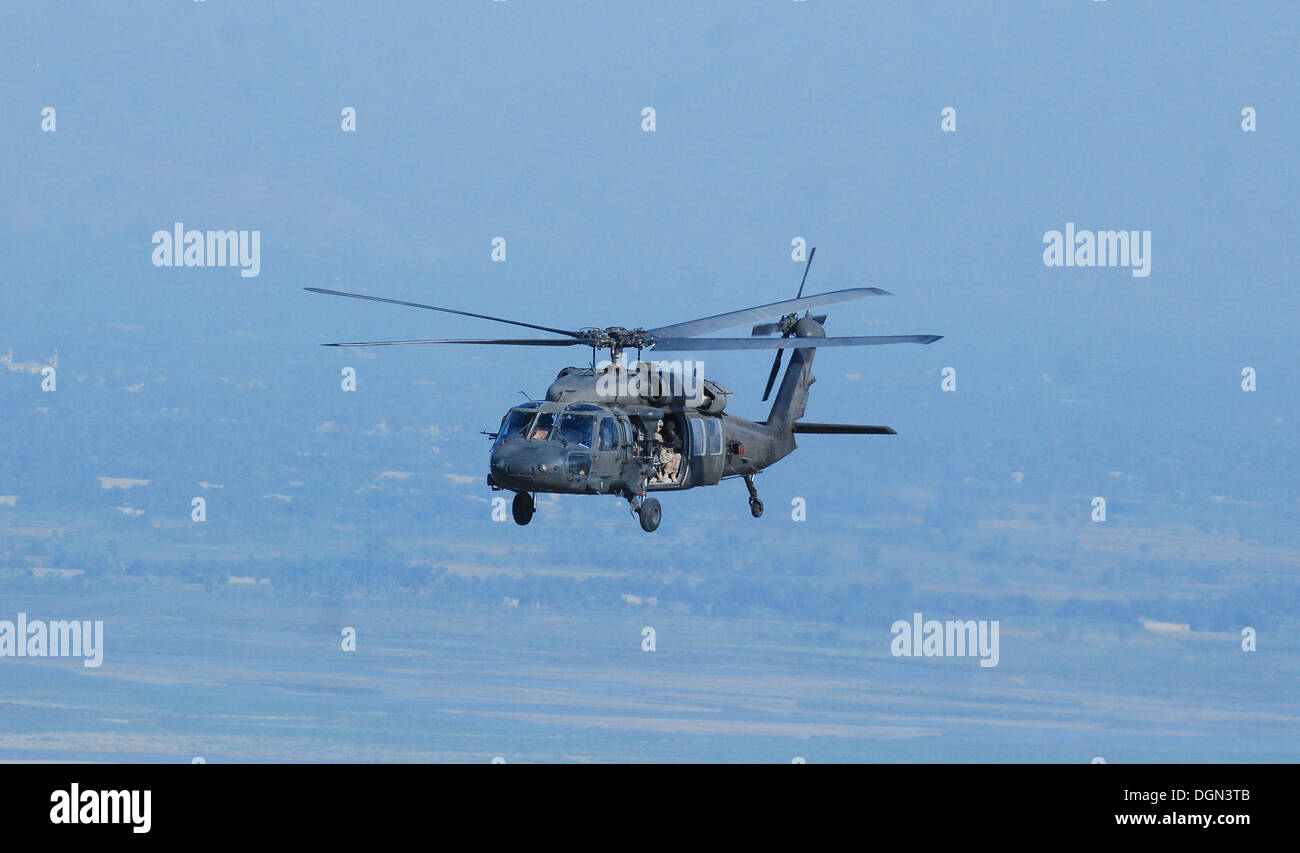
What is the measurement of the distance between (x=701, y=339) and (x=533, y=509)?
15.5 feet

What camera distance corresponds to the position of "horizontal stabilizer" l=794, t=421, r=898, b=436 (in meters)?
35.2

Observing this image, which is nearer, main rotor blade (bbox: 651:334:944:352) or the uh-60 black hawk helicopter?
main rotor blade (bbox: 651:334:944:352)

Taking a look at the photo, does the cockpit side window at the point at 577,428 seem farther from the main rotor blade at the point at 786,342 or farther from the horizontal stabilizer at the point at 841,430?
the horizontal stabilizer at the point at 841,430

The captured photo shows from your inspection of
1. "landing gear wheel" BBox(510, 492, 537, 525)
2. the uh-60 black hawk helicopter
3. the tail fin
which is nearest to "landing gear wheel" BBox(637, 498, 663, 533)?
the uh-60 black hawk helicopter

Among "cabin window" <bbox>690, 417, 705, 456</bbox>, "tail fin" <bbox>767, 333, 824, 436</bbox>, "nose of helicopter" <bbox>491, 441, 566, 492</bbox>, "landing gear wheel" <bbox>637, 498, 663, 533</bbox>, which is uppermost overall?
"tail fin" <bbox>767, 333, 824, 436</bbox>

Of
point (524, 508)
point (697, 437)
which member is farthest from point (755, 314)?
point (524, 508)

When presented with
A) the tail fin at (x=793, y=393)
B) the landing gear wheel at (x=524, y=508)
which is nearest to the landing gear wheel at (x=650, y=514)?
the landing gear wheel at (x=524, y=508)

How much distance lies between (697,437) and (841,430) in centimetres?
482

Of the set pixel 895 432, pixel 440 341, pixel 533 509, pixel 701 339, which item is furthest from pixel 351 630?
pixel 895 432

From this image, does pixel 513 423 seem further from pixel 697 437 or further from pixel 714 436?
pixel 714 436

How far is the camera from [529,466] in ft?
97.1

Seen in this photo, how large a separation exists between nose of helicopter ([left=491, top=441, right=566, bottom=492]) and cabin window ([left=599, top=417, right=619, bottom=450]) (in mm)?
1000

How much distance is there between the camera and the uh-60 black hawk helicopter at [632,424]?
29.8 metres

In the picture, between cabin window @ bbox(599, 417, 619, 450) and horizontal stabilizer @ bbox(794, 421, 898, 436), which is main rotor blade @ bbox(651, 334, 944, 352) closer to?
cabin window @ bbox(599, 417, 619, 450)
